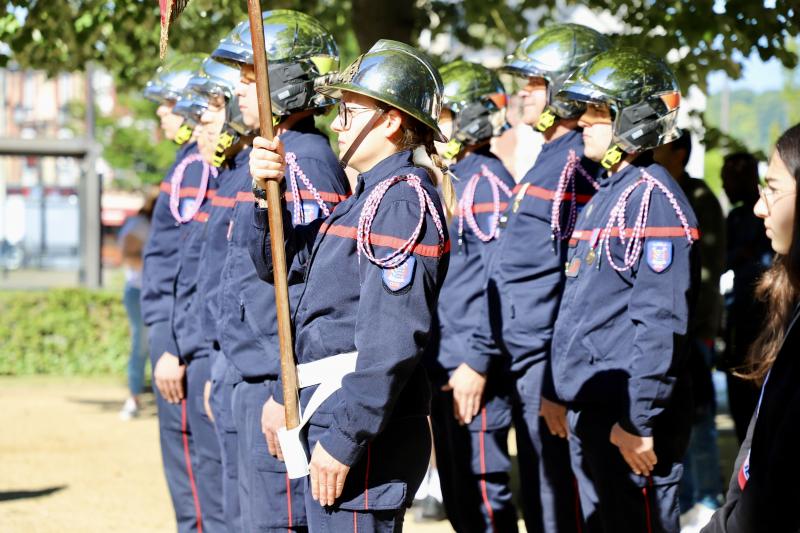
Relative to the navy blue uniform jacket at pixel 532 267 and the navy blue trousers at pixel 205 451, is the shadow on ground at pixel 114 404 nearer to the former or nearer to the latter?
the navy blue trousers at pixel 205 451

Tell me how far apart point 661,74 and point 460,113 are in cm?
145

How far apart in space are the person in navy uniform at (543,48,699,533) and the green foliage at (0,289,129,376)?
10.2 m

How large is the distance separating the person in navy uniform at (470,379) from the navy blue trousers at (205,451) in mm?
1089

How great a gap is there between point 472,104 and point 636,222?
1.95 metres

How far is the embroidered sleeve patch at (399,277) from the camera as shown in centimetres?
347

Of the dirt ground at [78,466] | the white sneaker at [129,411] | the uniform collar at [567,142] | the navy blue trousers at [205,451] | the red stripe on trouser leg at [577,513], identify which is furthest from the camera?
the white sneaker at [129,411]

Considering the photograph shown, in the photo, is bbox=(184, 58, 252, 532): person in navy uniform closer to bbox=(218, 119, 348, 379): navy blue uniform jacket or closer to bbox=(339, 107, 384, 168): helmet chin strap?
bbox=(218, 119, 348, 379): navy blue uniform jacket

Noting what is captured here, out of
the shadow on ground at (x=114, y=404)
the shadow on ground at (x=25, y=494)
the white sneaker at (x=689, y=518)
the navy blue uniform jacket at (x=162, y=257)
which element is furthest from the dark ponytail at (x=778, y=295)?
the shadow on ground at (x=114, y=404)

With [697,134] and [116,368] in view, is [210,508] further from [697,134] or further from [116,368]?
[116,368]

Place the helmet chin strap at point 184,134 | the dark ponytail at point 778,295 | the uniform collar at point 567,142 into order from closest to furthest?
the dark ponytail at point 778,295 < the uniform collar at point 567,142 < the helmet chin strap at point 184,134

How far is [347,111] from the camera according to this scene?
382 centimetres

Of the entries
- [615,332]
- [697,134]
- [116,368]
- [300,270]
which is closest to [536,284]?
[615,332]

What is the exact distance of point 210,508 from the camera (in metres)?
5.76

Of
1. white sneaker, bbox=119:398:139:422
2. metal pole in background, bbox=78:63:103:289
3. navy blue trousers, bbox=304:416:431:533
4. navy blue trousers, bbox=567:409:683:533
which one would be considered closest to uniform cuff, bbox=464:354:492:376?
navy blue trousers, bbox=567:409:683:533
